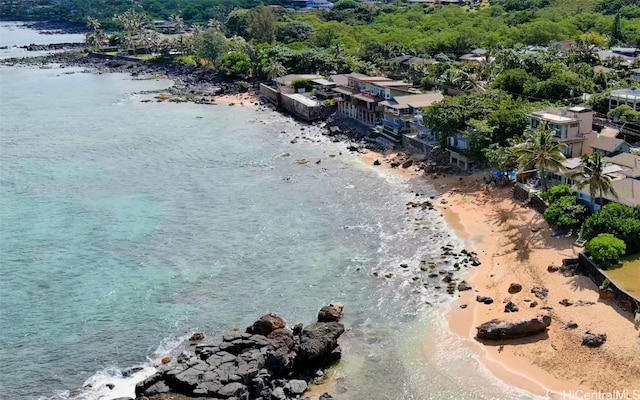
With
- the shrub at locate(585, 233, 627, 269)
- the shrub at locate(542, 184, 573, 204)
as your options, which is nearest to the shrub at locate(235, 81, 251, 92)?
the shrub at locate(542, 184, 573, 204)

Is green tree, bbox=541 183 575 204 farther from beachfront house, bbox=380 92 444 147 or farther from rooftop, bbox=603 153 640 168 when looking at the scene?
beachfront house, bbox=380 92 444 147

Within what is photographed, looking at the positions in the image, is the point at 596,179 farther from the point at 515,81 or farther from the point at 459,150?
the point at 515,81

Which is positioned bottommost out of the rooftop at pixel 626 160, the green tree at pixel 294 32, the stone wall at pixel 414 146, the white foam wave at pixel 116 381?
the white foam wave at pixel 116 381

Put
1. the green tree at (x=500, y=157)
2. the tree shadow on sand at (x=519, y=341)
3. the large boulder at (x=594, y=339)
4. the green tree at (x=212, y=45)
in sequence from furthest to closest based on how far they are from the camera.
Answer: the green tree at (x=212, y=45) → the green tree at (x=500, y=157) → the tree shadow on sand at (x=519, y=341) → the large boulder at (x=594, y=339)

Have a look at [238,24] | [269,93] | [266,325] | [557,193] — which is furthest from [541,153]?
[238,24]

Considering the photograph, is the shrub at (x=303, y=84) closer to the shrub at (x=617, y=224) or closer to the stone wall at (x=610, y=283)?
the shrub at (x=617, y=224)

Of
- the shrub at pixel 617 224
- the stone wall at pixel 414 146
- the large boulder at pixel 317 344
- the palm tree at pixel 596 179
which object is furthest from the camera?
the stone wall at pixel 414 146

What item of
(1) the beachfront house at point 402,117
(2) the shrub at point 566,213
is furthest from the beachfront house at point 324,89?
(2) the shrub at point 566,213

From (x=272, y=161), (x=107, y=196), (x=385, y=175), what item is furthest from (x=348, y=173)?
(x=107, y=196)
